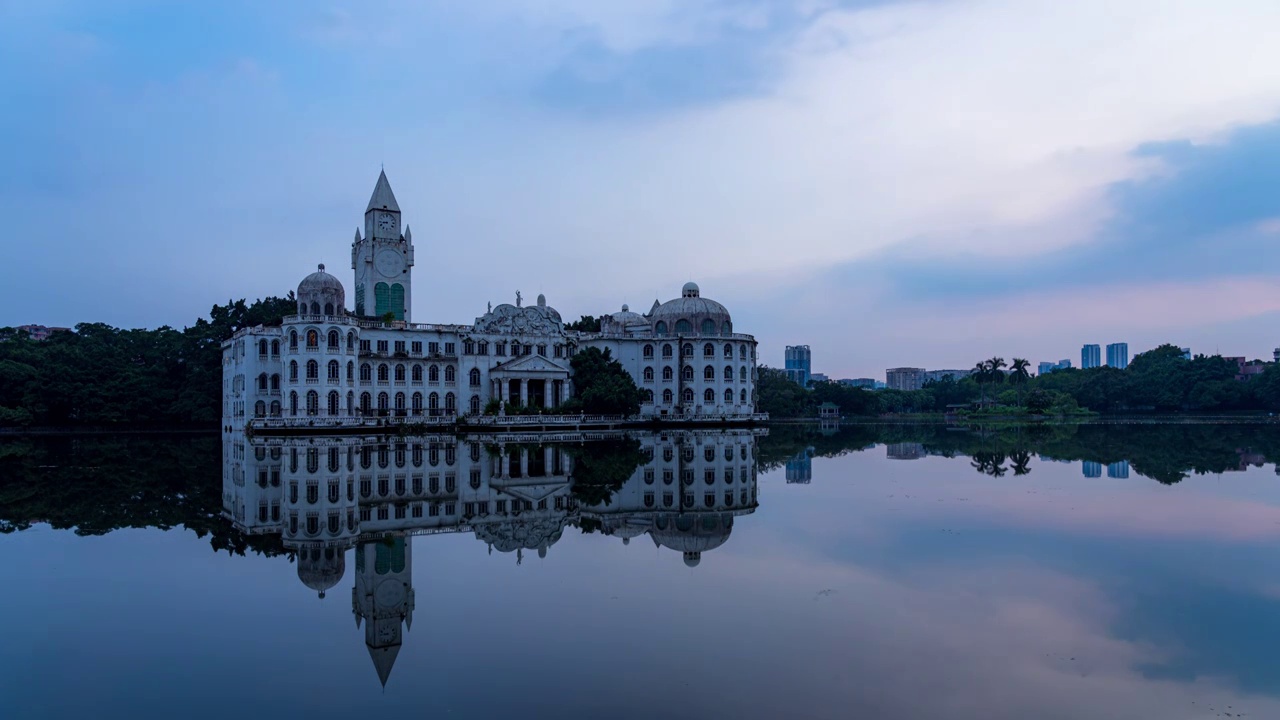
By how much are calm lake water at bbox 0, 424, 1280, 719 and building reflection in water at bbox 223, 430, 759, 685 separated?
0.47ft

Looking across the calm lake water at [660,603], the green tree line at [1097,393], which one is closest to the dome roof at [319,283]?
the calm lake water at [660,603]

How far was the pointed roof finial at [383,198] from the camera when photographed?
8575 cm

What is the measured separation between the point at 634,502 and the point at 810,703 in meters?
15.7

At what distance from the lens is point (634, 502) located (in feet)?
81.2

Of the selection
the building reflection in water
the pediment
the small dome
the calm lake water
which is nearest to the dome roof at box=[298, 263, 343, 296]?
the small dome

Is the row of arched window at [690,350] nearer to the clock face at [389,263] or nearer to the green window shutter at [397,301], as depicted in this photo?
the green window shutter at [397,301]

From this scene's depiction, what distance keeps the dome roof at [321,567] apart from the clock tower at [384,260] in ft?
227

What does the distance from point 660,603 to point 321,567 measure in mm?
6651

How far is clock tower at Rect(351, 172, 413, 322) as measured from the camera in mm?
84875

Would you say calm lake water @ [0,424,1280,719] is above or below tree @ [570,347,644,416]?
below

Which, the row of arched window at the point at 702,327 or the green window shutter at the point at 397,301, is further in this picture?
the green window shutter at the point at 397,301

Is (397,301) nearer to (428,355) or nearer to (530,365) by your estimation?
(428,355)

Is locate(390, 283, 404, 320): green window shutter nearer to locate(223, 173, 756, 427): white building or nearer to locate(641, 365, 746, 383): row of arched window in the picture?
locate(223, 173, 756, 427): white building

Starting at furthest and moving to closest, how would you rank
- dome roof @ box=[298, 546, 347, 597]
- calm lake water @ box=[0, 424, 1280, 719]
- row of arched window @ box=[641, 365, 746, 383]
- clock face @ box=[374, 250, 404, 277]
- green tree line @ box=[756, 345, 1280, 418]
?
green tree line @ box=[756, 345, 1280, 418] → clock face @ box=[374, 250, 404, 277] → row of arched window @ box=[641, 365, 746, 383] → dome roof @ box=[298, 546, 347, 597] → calm lake water @ box=[0, 424, 1280, 719]
